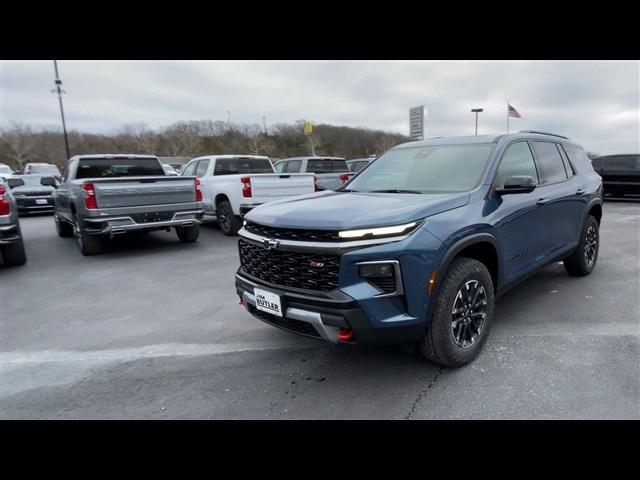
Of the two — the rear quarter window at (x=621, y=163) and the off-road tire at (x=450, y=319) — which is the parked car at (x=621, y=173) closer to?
the rear quarter window at (x=621, y=163)

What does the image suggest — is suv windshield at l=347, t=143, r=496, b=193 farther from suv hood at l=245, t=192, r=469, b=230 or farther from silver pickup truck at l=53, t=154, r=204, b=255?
silver pickup truck at l=53, t=154, r=204, b=255

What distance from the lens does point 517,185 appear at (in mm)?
3123

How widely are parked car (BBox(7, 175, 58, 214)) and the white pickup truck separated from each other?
25.9ft

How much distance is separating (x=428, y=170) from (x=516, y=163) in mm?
894

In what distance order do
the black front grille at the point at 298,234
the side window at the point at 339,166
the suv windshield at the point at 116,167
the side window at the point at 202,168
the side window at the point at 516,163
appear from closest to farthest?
the black front grille at the point at 298,234 → the side window at the point at 516,163 → the suv windshield at the point at 116,167 → the side window at the point at 202,168 → the side window at the point at 339,166

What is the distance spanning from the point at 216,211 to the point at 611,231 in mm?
9264

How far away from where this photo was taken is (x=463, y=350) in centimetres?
294

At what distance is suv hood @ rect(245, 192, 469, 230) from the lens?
8.36ft

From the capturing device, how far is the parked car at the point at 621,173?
14.0 meters

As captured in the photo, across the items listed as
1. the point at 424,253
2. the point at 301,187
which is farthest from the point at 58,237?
the point at 424,253

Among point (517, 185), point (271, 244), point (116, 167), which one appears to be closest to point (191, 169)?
point (116, 167)

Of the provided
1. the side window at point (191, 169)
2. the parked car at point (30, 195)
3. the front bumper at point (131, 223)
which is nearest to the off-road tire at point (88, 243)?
the front bumper at point (131, 223)

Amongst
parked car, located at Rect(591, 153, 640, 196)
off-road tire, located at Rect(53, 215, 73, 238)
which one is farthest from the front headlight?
parked car, located at Rect(591, 153, 640, 196)
